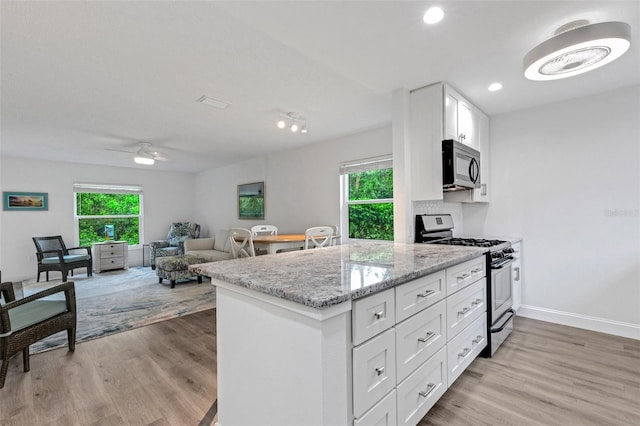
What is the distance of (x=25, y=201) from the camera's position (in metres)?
5.38

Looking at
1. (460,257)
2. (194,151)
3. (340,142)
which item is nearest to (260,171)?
(194,151)

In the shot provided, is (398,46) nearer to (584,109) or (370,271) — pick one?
(370,271)

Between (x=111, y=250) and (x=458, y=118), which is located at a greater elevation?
(x=458, y=118)

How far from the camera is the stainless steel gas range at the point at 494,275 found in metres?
2.26

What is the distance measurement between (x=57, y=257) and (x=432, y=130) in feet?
21.7

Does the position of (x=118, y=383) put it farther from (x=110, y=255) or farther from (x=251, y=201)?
(x=110, y=255)

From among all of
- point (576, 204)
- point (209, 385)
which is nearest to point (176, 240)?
point (209, 385)

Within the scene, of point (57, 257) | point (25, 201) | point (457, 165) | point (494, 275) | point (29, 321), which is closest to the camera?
point (29, 321)

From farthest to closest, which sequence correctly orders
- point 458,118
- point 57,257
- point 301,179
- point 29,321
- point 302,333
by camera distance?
point 57,257 → point 301,179 → point 458,118 → point 29,321 → point 302,333

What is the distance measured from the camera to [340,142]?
435 cm

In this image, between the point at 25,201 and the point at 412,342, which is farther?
the point at 25,201

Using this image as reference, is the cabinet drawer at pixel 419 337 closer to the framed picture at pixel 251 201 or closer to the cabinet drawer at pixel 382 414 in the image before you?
the cabinet drawer at pixel 382 414

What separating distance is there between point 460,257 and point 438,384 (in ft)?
2.43

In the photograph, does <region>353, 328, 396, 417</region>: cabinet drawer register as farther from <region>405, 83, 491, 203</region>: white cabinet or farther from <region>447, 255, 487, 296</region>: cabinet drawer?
<region>405, 83, 491, 203</region>: white cabinet
